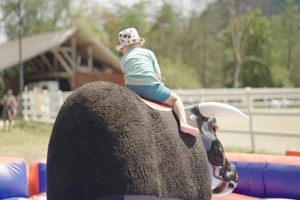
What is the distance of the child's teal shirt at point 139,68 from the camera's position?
3781 millimetres

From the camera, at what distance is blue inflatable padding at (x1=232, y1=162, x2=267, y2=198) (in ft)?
19.9

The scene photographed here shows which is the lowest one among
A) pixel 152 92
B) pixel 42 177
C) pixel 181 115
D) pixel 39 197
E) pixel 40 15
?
pixel 39 197

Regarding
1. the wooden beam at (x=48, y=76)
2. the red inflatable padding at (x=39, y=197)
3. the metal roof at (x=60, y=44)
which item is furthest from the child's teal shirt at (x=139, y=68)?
the wooden beam at (x=48, y=76)

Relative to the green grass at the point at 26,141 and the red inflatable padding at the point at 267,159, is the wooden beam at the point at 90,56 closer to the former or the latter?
the green grass at the point at 26,141

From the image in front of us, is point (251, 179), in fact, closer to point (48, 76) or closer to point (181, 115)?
point (181, 115)

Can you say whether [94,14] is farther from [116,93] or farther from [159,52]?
[116,93]

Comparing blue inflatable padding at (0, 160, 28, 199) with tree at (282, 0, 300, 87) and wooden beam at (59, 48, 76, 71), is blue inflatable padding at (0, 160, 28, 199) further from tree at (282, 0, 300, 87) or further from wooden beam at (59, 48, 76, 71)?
tree at (282, 0, 300, 87)

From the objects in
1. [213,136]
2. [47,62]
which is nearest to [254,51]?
[47,62]

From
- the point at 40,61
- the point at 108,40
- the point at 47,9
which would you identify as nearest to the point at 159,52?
the point at 108,40

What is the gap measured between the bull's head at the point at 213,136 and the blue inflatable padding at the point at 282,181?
5.85 ft

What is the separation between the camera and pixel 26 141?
12.9m

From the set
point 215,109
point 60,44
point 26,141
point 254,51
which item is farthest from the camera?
point 254,51

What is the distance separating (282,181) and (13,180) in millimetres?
3357

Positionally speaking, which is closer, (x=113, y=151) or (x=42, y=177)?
(x=113, y=151)
